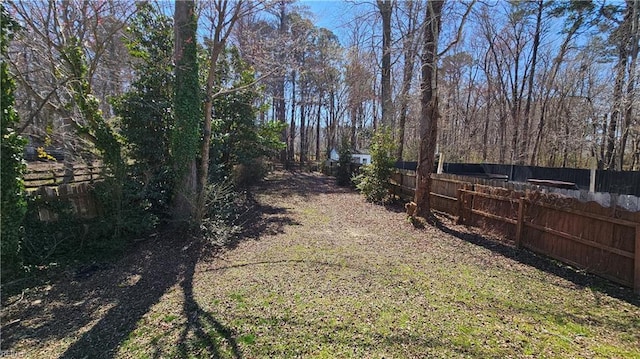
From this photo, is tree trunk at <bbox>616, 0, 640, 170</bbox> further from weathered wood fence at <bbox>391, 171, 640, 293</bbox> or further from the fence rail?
the fence rail

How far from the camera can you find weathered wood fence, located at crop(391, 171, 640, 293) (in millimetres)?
4047

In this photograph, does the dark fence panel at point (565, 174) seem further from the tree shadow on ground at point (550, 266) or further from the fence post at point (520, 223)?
the tree shadow on ground at point (550, 266)

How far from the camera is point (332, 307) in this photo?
3.46 meters

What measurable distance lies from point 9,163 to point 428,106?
27.2 feet

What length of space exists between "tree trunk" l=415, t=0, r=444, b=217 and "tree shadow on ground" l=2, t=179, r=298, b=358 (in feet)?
17.2

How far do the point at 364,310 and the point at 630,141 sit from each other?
69.0ft

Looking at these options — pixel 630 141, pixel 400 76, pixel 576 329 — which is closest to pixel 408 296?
pixel 576 329

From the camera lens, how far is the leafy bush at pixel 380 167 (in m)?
10.2

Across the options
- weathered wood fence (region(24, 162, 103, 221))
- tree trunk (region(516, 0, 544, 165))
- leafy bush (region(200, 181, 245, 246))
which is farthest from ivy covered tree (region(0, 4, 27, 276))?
tree trunk (region(516, 0, 544, 165))

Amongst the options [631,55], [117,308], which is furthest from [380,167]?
[631,55]

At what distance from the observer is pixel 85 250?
5590 millimetres

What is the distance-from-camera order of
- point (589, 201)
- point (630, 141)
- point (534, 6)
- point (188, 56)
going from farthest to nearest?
1. point (534, 6)
2. point (630, 141)
3. point (188, 56)
4. point (589, 201)

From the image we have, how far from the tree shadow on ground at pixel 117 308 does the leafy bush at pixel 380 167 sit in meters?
6.05

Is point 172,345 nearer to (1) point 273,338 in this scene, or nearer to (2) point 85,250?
(1) point 273,338
